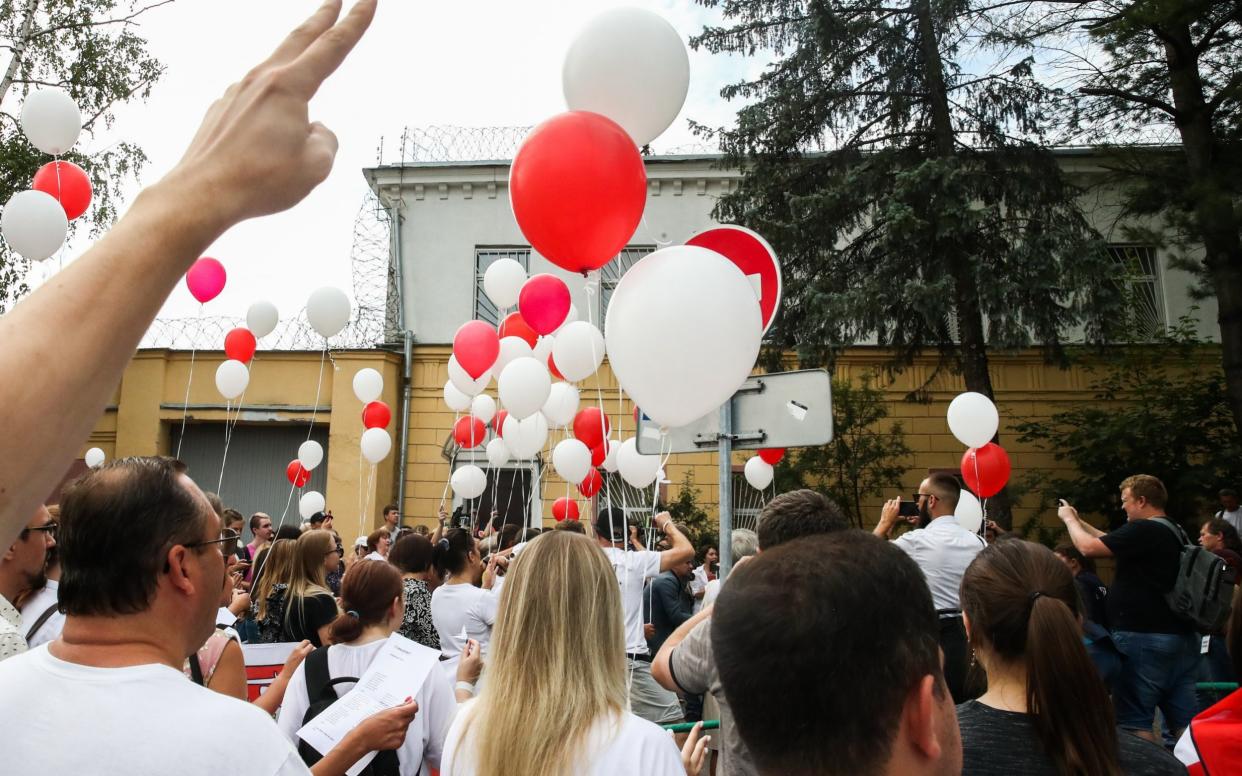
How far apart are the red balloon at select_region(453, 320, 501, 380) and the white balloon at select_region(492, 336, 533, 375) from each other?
0.42m

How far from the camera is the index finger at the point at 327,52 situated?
2.59 ft

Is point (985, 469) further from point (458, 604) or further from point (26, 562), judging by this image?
point (26, 562)

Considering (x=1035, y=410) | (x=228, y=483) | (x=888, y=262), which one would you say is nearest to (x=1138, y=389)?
(x=1035, y=410)

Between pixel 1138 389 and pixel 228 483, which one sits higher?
pixel 1138 389

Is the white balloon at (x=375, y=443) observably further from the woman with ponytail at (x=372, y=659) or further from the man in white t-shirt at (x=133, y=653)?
the man in white t-shirt at (x=133, y=653)

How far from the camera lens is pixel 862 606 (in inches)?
47.3

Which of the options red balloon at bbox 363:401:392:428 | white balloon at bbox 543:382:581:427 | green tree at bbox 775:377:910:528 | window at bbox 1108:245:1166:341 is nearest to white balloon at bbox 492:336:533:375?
white balloon at bbox 543:382:581:427

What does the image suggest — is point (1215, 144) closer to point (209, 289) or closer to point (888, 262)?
point (888, 262)

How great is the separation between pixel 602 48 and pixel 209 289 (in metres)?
6.22

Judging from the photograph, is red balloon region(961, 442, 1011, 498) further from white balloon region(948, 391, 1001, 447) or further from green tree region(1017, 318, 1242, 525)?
green tree region(1017, 318, 1242, 525)

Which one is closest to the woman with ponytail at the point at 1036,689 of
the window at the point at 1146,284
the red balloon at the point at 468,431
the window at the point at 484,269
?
the red balloon at the point at 468,431

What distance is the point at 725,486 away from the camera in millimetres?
3855

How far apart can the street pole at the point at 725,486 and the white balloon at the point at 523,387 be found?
2.97 metres

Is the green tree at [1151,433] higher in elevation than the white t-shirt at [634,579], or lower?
higher
